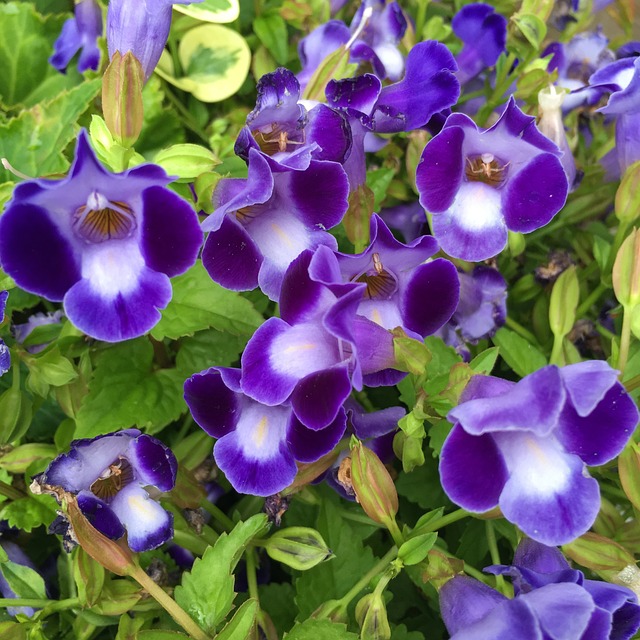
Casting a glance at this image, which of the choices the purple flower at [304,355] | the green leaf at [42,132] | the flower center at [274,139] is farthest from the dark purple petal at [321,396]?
the green leaf at [42,132]

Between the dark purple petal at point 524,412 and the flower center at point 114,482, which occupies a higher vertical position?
the dark purple petal at point 524,412

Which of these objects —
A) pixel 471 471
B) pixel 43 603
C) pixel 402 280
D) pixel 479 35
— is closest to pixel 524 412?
pixel 471 471

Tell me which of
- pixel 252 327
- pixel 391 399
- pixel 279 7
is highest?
pixel 279 7

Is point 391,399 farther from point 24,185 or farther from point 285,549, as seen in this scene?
point 24,185

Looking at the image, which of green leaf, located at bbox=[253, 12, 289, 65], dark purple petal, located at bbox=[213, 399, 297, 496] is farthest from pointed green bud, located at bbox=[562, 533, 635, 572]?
green leaf, located at bbox=[253, 12, 289, 65]

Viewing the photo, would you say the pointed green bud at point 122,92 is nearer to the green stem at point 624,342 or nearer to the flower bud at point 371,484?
the flower bud at point 371,484

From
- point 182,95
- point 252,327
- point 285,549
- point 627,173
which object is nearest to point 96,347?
point 252,327

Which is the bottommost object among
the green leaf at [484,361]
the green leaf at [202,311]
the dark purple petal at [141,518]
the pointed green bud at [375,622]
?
the pointed green bud at [375,622]
